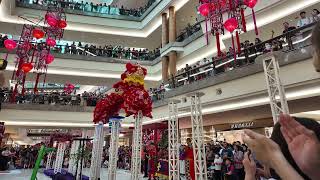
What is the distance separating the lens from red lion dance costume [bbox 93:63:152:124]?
5.99m

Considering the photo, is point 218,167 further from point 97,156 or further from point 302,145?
point 302,145

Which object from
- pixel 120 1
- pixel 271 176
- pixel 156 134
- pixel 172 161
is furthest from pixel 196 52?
pixel 271 176

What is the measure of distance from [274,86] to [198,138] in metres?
1.97

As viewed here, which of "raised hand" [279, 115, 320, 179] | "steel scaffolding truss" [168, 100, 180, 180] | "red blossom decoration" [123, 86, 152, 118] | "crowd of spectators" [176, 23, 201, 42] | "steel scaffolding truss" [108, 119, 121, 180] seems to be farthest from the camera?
"crowd of spectators" [176, 23, 201, 42]

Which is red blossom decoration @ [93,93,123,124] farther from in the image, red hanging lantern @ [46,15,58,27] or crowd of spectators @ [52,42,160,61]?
crowd of spectators @ [52,42,160,61]

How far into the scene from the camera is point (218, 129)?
12758mm

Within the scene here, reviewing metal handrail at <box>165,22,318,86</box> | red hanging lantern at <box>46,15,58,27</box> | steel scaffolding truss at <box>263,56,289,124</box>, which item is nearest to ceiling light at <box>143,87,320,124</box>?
metal handrail at <box>165,22,318,86</box>

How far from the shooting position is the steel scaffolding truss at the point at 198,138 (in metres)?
5.80

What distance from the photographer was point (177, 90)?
10711 millimetres

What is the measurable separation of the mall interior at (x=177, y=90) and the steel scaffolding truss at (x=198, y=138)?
0.02 metres

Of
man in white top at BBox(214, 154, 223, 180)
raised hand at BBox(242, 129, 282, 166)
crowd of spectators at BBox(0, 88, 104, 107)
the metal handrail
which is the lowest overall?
man in white top at BBox(214, 154, 223, 180)

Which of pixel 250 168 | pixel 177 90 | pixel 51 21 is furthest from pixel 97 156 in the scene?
pixel 250 168

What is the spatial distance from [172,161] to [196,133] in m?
1.94

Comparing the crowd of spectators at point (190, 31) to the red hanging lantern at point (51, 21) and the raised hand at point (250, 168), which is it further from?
the raised hand at point (250, 168)
